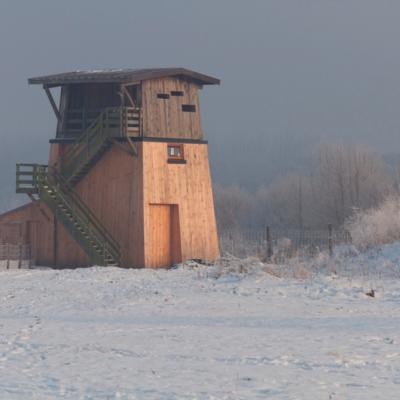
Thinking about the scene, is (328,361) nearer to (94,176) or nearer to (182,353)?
(182,353)

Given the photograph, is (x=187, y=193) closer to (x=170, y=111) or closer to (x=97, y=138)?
(x=170, y=111)

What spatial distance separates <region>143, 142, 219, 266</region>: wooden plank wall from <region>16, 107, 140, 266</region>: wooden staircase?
1482 mm

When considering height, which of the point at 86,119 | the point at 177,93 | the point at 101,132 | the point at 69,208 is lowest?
the point at 69,208

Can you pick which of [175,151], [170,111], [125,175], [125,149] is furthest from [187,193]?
[170,111]

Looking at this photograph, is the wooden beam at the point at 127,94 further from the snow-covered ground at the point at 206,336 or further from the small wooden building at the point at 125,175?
the snow-covered ground at the point at 206,336

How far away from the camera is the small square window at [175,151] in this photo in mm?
40938

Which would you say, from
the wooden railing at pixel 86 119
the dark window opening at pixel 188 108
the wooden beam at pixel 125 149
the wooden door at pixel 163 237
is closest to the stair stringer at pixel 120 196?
the wooden beam at pixel 125 149

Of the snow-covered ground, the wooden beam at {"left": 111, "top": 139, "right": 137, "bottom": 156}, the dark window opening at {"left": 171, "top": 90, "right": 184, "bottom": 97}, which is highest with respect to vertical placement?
the dark window opening at {"left": 171, "top": 90, "right": 184, "bottom": 97}

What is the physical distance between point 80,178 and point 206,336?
79.0ft

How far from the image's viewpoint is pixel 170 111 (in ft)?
136

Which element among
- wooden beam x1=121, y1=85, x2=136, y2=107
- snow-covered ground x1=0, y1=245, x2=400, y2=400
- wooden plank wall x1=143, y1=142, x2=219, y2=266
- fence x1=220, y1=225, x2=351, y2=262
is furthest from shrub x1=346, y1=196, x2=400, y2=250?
snow-covered ground x1=0, y1=245, x2=400, y2=400

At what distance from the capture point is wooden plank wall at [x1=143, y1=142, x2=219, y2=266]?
39688mm

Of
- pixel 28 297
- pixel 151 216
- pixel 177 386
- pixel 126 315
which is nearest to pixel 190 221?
pixel 151 216

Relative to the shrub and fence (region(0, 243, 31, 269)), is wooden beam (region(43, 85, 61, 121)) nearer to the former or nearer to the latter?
fence (region(0, 243, 31, 269))
